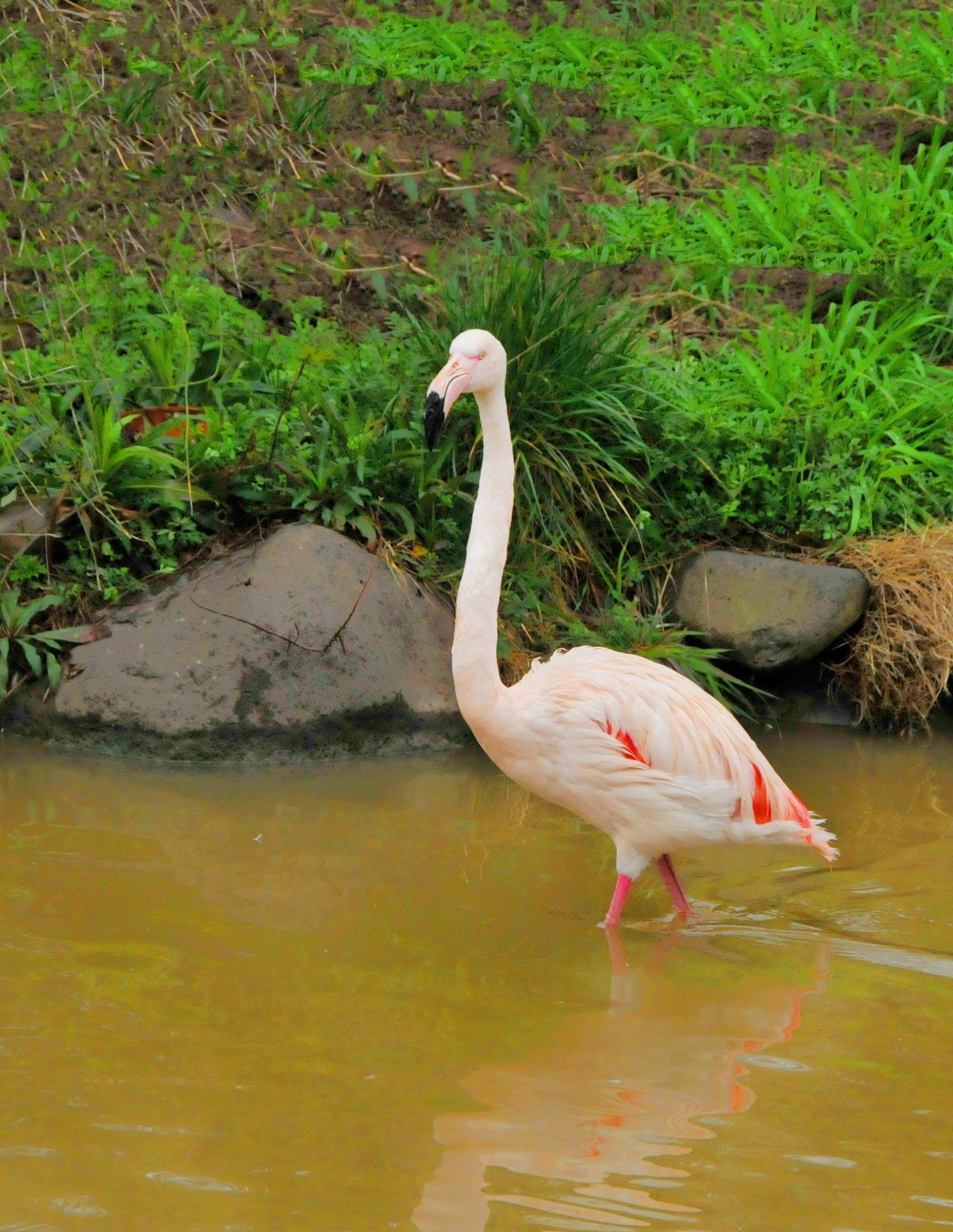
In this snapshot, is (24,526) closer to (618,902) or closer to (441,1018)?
(618,902)

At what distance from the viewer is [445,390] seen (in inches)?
137

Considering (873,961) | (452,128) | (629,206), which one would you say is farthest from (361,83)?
(873,961)

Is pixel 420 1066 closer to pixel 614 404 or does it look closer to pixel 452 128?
pixel 614 404

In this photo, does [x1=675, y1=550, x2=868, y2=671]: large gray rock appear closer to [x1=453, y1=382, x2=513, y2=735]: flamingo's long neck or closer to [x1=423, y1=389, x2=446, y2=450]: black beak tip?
[x1=453, y1=382, x2=513, y2=735]: flamingo's long neck

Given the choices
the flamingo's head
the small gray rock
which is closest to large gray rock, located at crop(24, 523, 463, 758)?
the small gray rock

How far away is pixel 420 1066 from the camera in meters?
2.86

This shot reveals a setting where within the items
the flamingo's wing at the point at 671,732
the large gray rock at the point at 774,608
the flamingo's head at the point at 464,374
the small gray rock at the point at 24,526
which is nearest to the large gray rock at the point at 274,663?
the small gray rock at the point at 24,526

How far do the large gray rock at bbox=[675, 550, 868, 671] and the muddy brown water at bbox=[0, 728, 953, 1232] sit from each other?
3.19 ft

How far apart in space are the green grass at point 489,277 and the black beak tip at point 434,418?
2.11 m

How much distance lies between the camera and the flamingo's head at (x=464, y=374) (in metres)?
3.40

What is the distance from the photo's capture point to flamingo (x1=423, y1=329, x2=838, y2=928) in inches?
145

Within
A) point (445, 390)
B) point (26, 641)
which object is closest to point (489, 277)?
point (26, 641)

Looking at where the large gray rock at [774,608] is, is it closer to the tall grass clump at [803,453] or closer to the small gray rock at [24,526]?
the tall grass clump at [803,453]

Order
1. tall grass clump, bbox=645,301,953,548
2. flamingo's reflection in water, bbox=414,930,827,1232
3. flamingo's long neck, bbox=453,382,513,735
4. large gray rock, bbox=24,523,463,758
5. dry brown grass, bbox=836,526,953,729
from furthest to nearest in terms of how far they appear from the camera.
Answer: tall grass clump, bbox=645,301,953,548 < dry brown grass, bbox=836,526,953,729 < large gray rock, bbox=24,523,463,758 < flamingo's long neck, bbox=453,382,513,735 < flamingo's reflection in water, bbox=414,930,827,1232
